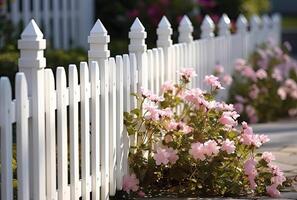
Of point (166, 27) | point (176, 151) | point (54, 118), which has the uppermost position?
point (166, 27)

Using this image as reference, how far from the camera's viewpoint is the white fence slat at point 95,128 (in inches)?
178

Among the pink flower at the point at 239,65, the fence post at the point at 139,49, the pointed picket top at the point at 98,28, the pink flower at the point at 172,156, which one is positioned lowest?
the pink flower at the point at 172,156

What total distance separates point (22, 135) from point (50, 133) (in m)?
0.33

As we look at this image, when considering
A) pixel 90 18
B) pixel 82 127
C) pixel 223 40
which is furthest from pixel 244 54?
pixel 82 127

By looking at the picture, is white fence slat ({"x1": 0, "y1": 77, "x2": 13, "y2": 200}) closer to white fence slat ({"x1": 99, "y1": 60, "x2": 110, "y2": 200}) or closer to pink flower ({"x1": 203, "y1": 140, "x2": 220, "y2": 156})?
white fence slat ({"x1": 99, "y1": 60, "x2": 110, "y2": 200})

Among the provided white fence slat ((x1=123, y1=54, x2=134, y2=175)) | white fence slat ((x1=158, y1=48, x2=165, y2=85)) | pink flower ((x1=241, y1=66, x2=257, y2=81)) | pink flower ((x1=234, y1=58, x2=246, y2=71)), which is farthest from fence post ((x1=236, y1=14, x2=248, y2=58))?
white fence slat ((x1=123, y1=54, x2=134, y2=175))

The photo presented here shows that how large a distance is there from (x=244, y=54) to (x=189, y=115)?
4579 mm

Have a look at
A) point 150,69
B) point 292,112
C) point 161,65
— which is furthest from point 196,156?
point 292,112

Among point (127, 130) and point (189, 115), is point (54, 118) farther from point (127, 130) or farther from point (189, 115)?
point (189, 115)

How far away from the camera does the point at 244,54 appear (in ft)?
32.8

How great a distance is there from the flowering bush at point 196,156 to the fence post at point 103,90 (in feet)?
0.99

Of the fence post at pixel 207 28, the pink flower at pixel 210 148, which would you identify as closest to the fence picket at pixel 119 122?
the pink flower at pixel 210 148

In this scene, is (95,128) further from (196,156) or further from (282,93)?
(282,93)

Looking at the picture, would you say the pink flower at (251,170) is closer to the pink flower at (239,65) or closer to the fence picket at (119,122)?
the fence picket at (119,122)
